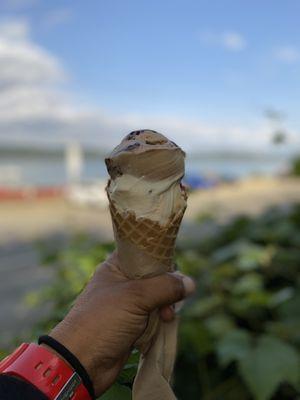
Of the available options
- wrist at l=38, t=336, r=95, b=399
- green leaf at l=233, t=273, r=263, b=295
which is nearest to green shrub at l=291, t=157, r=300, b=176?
green leaf at l=233, t=273, r=263, b=295

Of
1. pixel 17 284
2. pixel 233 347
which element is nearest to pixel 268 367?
pixel 233 347

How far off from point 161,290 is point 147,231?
71 mm

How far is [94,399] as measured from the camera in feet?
2.09

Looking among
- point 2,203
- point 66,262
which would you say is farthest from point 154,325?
point 2,203

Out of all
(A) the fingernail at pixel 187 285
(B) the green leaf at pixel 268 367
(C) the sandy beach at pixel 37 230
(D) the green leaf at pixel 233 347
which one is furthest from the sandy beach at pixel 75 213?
(A) the fingernail at pixel 187 285

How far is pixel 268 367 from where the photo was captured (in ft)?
5.02

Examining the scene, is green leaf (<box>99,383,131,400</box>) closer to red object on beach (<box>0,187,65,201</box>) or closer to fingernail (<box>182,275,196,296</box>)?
fingernail (<box>182,275,196,296</box>)

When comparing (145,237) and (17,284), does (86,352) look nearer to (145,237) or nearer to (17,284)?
(145,237)

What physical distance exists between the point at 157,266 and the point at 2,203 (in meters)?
12.2

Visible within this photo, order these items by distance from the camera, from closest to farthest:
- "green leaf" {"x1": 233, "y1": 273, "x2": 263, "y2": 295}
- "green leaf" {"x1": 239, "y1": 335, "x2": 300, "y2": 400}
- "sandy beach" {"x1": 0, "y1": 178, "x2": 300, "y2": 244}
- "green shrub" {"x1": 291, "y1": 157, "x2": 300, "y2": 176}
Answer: "green leaf" {"x1": 239, "y1": 335, "x2": 300, "y2": 400}, "green leaf" {"x1": 233, "y1": 273, "x2": 263, "y2": 295}, "green shrub" {"x1": 291, "y1": 157, "x2": 300, "y2": 176}, "sandy beach" {"x1": 0, "y1": 178, "x2": 300, "y2": 244}

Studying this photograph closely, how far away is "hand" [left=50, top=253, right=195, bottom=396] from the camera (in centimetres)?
63

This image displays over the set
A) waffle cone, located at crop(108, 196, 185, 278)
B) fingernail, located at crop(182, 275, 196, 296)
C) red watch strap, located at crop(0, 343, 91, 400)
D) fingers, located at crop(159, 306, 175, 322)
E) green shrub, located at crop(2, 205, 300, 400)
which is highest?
waffle cone, located at crop(108, 196, 185, 278)

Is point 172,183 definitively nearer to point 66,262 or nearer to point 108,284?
point 108,284

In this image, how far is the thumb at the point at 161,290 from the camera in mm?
636
